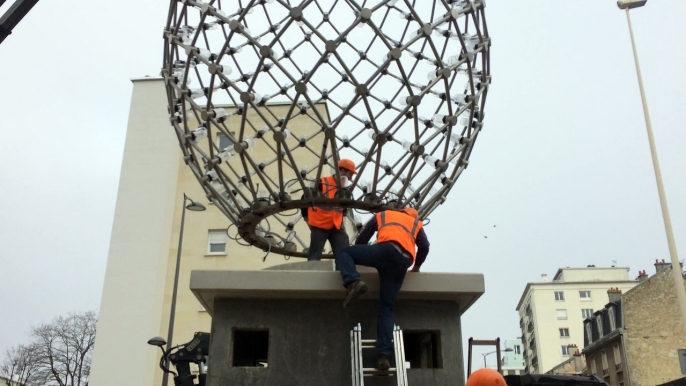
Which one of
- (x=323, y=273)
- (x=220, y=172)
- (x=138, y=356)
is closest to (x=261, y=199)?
(x=220, y=172)

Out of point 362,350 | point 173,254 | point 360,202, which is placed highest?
point 173,254

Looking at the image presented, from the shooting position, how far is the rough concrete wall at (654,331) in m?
38.5

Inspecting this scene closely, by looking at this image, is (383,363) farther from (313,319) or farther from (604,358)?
(604,358)

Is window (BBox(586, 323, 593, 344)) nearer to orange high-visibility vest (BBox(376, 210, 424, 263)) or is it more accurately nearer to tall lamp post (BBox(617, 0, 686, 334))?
tall lamp post (BBox(617, 0, 686, 334))

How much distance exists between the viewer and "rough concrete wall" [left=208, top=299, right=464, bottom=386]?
6.70 m

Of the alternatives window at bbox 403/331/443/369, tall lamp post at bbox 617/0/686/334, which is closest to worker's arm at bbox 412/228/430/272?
window at bbox 403/331/443/369

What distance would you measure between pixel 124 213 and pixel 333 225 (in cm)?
2154

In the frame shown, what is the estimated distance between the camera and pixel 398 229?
21.7 feet

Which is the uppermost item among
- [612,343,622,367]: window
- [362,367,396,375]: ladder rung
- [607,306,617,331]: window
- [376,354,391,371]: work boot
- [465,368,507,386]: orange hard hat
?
[607,306,617,331]: window

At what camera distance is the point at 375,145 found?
21.2ft

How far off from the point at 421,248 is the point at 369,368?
1502mm

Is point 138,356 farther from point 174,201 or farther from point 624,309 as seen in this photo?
point 624,309

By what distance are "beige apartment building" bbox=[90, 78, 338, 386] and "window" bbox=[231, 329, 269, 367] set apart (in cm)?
1605

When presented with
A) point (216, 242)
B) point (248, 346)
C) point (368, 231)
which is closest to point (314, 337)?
point (368, 231)
